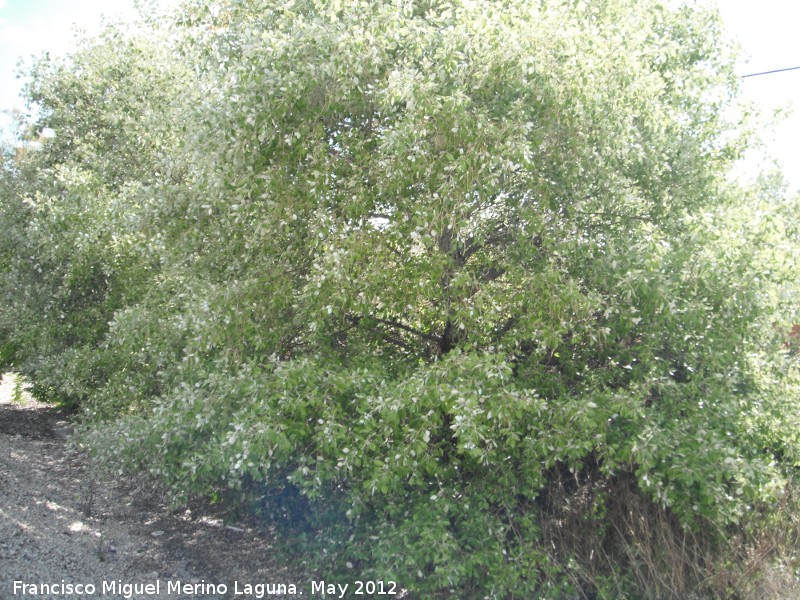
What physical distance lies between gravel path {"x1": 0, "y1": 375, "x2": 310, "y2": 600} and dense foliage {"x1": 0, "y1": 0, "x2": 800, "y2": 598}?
842mm

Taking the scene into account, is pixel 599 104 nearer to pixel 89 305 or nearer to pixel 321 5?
pixel 321 5

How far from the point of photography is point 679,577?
16.8 feet

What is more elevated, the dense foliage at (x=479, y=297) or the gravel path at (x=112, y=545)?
the dense foliage at (x=479, y=297)

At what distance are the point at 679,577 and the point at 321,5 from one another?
509cm

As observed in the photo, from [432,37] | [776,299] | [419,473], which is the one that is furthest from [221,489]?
[776,299]

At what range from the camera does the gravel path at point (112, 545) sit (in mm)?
5664

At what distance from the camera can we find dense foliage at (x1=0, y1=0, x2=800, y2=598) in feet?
16.0

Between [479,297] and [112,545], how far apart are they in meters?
4.44

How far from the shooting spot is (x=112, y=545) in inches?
265

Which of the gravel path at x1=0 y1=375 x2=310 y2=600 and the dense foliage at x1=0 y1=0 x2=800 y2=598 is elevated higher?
the dense foliage at x1=0 y1=0 x2=800 y2=598

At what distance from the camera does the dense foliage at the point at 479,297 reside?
4.88 meters

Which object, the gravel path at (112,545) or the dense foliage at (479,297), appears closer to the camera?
the dense foliage at (479,297)

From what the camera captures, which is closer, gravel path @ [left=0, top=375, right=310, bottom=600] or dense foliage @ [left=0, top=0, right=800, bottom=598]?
dense foliage @ [left=0, top=0, right=800, bottom=598]

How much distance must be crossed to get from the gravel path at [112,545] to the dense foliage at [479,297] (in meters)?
0.84
